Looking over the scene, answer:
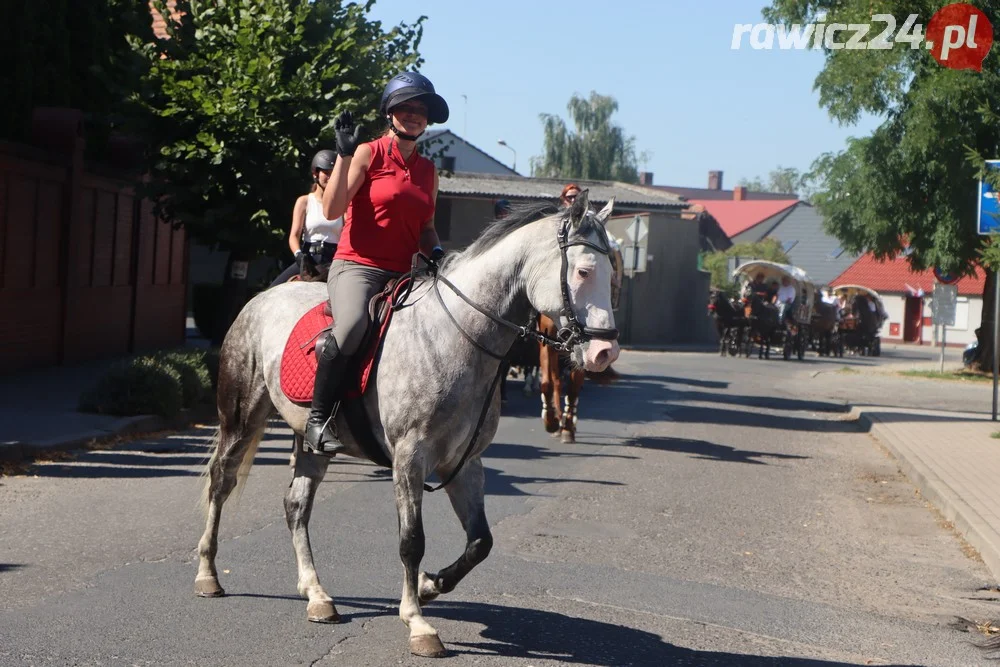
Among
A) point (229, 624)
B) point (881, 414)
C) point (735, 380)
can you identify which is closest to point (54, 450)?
point (229, 624)

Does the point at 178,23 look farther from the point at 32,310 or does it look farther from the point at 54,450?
the point at 54,450

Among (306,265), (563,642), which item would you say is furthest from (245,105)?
(563,642)

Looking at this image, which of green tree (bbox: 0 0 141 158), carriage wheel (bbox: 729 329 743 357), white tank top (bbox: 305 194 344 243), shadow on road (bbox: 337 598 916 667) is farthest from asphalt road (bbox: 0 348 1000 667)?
carriage wheel (bbox: 729 329 743 357)

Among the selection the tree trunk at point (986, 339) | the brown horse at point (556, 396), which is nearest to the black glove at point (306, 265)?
the brown horse at point (556, 396)

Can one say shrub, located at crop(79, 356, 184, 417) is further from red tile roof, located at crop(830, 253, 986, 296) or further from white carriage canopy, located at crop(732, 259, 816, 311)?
red tile roof, located at crop(830, 253, 986, 296)

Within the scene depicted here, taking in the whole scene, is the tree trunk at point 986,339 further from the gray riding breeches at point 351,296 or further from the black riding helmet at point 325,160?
the gray riding breeches at point 351,296

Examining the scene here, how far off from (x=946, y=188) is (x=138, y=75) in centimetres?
1989

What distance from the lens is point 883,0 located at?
1014 inches

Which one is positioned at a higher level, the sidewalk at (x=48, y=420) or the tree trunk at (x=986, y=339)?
the tree trunk at (x=986, y=339)

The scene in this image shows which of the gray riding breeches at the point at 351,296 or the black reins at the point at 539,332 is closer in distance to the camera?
the black reins at the point at 539,332

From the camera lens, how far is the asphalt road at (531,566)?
547 centimetres

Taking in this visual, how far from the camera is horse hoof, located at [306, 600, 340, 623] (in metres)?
5.69

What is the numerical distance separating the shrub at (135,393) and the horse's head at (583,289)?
8414 millimetres

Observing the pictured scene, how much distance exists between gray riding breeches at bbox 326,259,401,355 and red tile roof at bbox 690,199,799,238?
96249 millimetres
